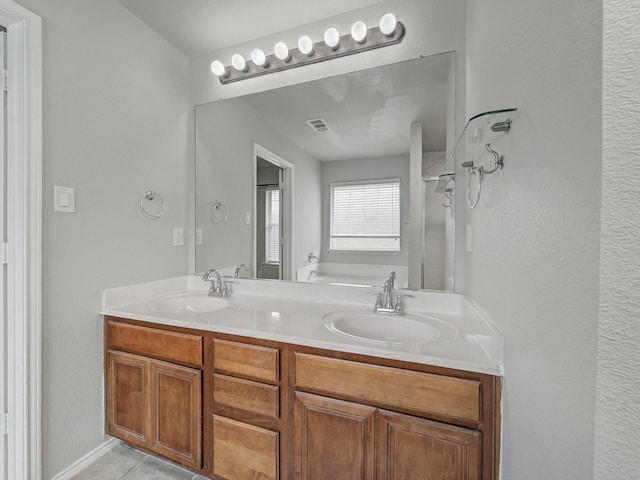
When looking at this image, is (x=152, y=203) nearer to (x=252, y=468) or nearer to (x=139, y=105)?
(x=139, y=105)

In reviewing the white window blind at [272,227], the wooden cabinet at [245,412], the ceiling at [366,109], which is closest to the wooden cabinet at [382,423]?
the wooden cabinet at [245,412]

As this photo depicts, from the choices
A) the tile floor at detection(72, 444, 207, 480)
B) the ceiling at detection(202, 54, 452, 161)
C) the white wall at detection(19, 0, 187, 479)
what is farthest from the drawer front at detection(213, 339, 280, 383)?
the ceiling at detection(202, 54, 452, 161)

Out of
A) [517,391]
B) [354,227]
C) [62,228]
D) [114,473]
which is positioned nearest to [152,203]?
[62,228]

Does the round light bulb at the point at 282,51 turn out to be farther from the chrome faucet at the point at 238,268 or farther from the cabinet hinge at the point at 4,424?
the cabinet hinge at the point at 4,424

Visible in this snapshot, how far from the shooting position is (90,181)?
1.46 meters

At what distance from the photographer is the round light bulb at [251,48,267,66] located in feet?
5.75

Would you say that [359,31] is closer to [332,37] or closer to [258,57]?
[332,37]

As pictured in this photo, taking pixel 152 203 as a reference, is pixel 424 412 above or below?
below

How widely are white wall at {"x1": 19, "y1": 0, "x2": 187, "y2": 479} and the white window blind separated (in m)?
0.70

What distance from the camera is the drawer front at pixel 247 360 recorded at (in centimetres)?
116

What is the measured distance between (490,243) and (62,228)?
6.10ft

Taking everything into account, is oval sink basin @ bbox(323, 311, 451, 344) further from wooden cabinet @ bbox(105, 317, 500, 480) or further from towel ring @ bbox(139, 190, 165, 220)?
towel ring @ bbox(139, 190, 165, 220)

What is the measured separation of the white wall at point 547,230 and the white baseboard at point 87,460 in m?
1.90

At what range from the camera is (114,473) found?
1427 millimetres
